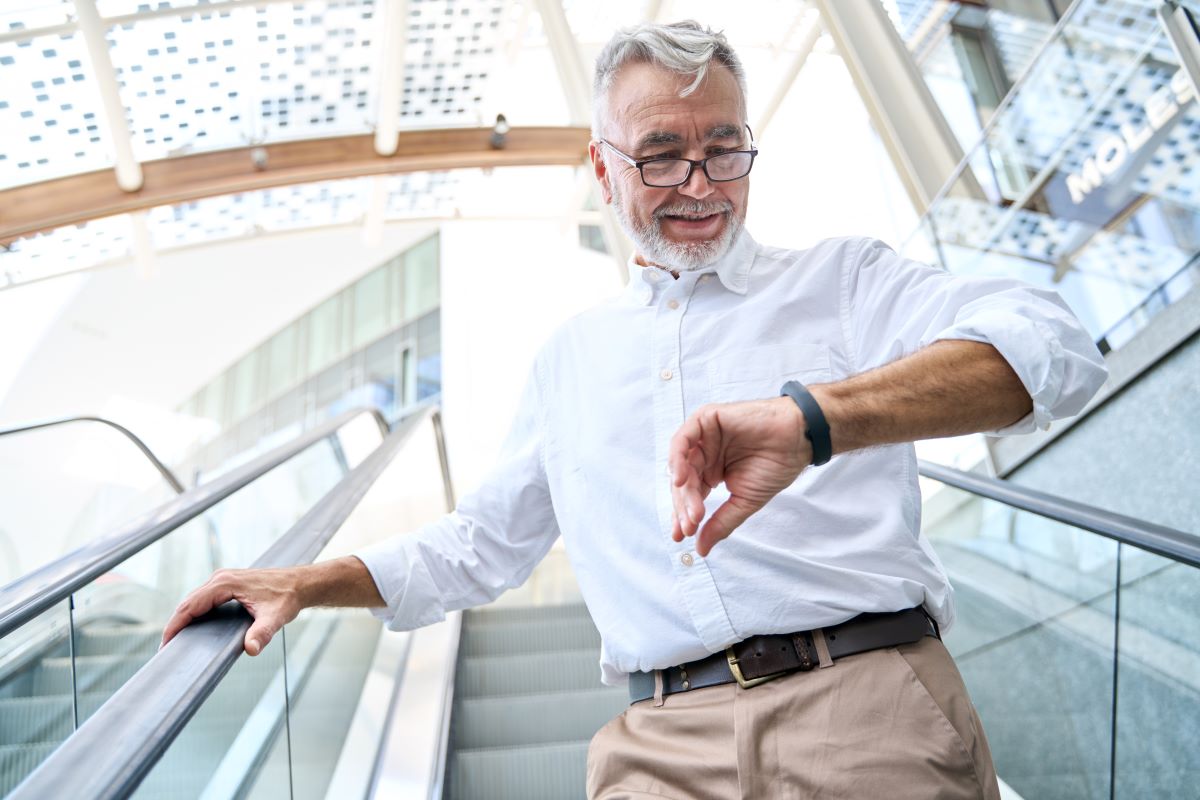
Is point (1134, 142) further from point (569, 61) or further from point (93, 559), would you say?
point (569, 61)

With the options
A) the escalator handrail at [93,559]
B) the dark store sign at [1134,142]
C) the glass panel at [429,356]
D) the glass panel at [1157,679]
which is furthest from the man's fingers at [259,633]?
the glass panel at [429,356]

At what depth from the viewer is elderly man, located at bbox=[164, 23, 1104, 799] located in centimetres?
112

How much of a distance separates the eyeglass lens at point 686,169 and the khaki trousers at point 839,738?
0.76 m

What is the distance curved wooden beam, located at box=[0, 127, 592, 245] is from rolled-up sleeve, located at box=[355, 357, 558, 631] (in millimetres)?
9192

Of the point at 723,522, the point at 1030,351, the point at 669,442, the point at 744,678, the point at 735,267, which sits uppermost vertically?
the point at 735,267

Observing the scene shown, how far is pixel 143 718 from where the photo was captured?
3.74 feet

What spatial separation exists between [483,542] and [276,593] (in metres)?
0.39

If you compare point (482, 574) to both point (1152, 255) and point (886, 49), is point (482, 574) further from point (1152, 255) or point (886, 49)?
point (886, 49)

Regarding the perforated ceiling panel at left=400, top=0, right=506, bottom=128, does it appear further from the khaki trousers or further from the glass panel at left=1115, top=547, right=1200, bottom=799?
the khaki trousers

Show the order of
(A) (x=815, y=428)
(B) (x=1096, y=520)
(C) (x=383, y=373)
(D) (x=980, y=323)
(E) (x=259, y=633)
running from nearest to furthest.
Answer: (A) (x=815, y=428) < (D) (x=980, y=323) < (E) (x=259, y=633) < (B) (x=1096, y=520) < (C) (x=383, y=373)

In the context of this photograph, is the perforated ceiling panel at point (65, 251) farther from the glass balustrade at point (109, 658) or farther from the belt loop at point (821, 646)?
the belt loop at point (821, 646)

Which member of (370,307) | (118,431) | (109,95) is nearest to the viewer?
(118,431)

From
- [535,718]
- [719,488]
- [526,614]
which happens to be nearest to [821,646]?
[719,488]

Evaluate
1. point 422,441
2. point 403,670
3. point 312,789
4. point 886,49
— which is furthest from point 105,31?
point 312,789
